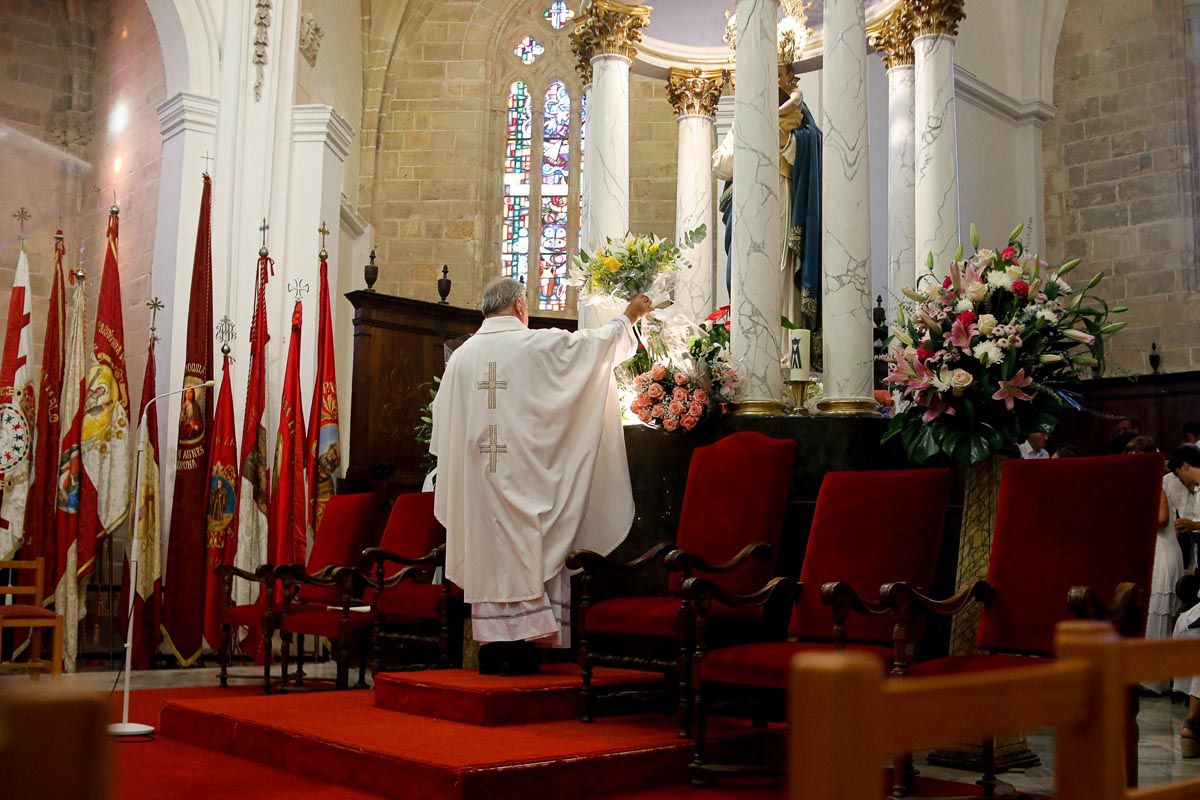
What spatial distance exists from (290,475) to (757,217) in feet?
13.1

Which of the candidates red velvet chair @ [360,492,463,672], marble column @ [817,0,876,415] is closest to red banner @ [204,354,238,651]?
red velvet chair @ [360,492,463,672]

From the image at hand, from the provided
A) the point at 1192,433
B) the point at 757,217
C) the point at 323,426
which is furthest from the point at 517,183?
the point at 757,217

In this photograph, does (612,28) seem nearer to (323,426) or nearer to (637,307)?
(637,307)

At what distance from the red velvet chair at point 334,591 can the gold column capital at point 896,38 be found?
13.7 feet

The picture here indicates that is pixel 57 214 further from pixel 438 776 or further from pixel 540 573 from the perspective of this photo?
pixel 438 776

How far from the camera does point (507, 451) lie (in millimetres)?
5000

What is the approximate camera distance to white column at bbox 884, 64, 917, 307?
24.4ft

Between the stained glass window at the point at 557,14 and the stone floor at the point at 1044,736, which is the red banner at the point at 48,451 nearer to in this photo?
the stone floor at the point at 1044,736

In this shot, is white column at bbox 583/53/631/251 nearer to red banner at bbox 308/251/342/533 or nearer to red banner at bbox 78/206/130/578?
red banner at bbox 308/251/342/533

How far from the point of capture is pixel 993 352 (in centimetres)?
438

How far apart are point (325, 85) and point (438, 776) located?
9.19 m

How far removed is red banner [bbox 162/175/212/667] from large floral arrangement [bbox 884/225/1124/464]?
5075mm

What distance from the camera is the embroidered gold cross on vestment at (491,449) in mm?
5004

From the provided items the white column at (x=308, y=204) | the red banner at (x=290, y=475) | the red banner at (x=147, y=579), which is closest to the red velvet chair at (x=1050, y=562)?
the red banner at (x=290, y=475)
